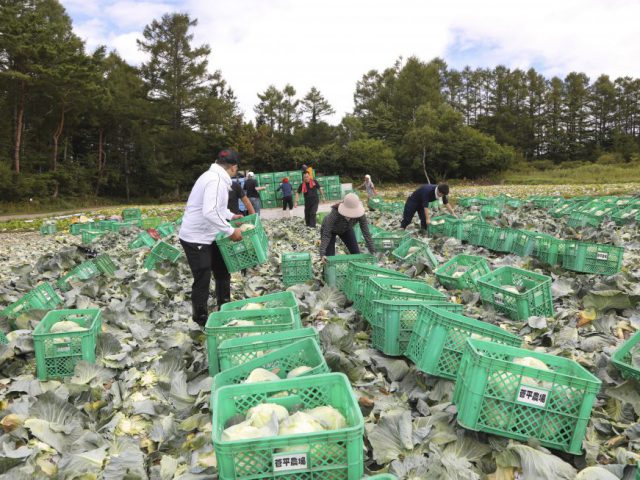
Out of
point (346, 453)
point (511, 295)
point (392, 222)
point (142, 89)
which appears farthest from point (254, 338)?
point (142, 89)

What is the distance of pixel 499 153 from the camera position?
42.0m

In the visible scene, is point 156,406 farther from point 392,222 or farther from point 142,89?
point 142,89

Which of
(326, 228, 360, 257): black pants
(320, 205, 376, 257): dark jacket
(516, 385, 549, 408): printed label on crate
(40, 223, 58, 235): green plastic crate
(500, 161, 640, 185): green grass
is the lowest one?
(40, 223, 58, 235): green plastic crate

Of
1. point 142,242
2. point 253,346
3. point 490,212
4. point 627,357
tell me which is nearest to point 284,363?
point 253,346

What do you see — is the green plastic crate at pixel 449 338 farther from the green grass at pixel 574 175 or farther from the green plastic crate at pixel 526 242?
the green grass at pixel 574 175

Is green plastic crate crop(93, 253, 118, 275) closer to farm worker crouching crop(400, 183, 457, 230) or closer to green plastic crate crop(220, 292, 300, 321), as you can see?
green plastic crate crop(220, 292, 300, 321)

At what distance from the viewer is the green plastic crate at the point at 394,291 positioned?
13.9 ft

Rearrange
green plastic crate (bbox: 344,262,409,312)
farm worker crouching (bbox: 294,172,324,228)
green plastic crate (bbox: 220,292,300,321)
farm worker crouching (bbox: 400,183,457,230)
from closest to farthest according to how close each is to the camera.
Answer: green plastic crate (bbox: 220,292,300,321)
green plastic crate (bbox: 344,262,409,312)
farm worker crouching (bbox: 400,183,457,230)
farm worker crouching (bbox: 294,172,324,228)

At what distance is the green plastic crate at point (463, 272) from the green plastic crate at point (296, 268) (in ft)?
5.61

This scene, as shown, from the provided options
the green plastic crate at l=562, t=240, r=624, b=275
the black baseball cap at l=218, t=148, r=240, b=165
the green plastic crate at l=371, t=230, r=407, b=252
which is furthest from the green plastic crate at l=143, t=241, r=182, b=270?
the green plastic crate at l=562, t=240, r=624, b=275

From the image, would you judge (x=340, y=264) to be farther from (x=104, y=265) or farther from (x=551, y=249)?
(x=104, y=265)

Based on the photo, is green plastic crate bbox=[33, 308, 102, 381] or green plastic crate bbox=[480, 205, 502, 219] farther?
green plastic crate bbox=[480, 205, 502, 219]

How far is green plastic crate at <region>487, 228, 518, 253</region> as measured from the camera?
7.95 m

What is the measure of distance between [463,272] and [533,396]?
3325mm
